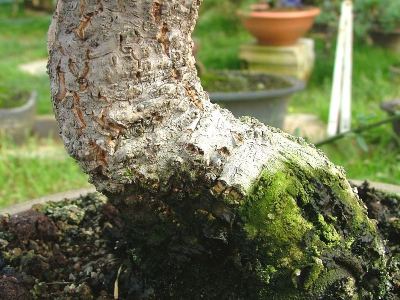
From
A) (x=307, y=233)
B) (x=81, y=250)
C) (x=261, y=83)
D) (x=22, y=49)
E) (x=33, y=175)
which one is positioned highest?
(x=307, y=233)

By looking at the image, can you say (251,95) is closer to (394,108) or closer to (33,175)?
(394,108)

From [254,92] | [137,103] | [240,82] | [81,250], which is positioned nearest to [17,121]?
[240,82]

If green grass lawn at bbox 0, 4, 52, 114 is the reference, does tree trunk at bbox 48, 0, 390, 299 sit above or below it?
above

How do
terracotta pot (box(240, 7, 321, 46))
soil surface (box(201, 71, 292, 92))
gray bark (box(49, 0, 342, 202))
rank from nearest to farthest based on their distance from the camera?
gray bark (box(49, 0, 342, 202)) < soil surface (box(201, 71, 292, 92)) < terracotta pot (box(240, 7, 321, 46))

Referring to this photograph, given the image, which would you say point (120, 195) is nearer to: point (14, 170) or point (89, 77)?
point (89, 77)

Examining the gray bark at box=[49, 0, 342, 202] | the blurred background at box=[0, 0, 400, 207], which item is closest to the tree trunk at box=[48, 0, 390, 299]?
the gray bark at box=[49, 0, 342, 202]

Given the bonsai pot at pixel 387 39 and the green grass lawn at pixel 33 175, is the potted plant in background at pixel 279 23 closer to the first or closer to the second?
the bonsai pot at pixel 387 39

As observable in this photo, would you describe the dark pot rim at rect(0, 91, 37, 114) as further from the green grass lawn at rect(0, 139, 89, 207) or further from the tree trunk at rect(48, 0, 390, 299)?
the tree trunk at rect(48, 0, 390, 299)

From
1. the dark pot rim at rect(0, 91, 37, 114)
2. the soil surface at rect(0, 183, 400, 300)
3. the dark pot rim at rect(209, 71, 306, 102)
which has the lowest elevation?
the dark pot rim at rect(0, 91, 37, 114)
